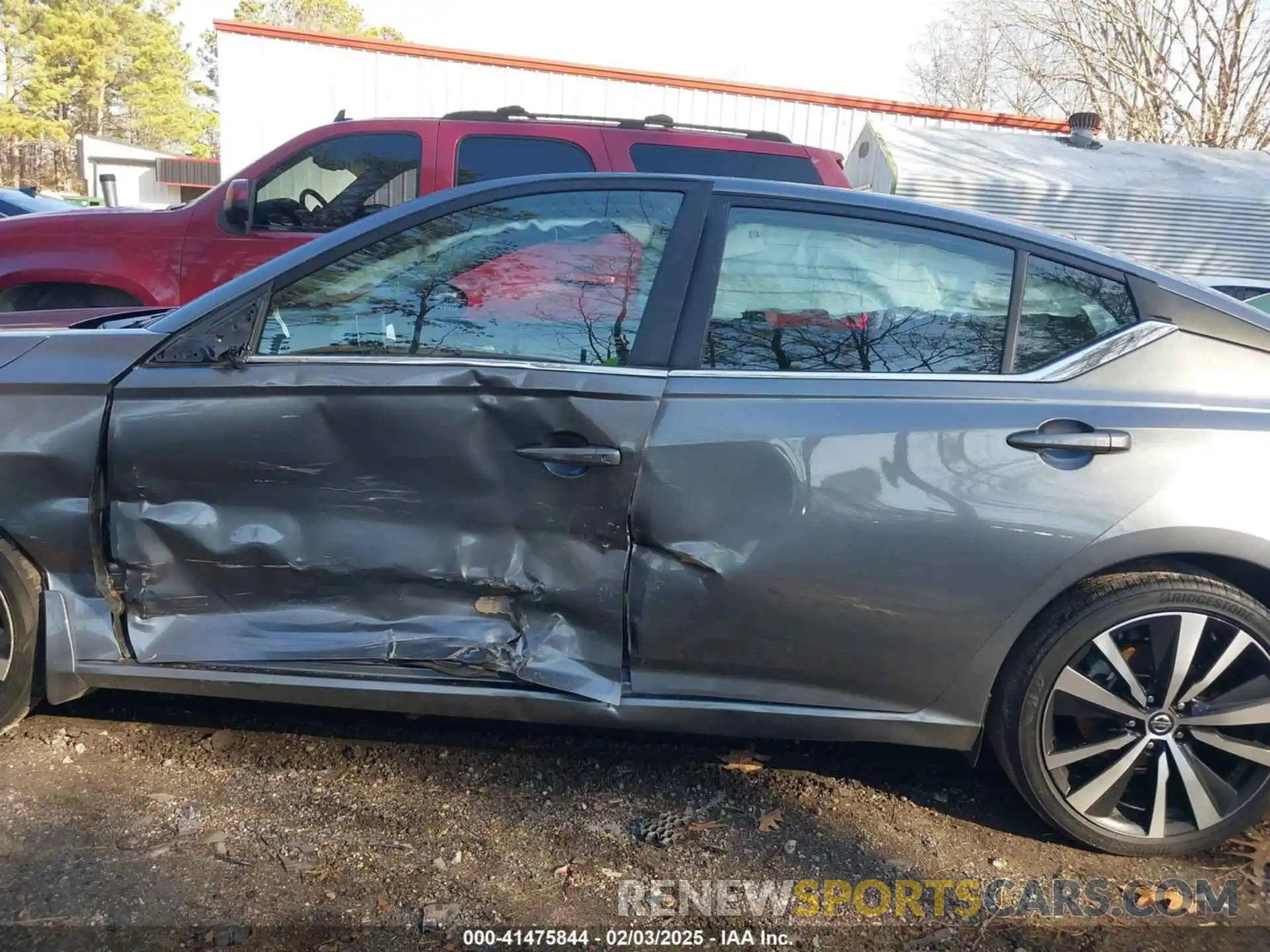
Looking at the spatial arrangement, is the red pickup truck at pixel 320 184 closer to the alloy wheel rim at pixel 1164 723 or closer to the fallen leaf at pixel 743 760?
the fallen leaf at pixel 743 760

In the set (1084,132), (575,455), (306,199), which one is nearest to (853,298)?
(575,455)

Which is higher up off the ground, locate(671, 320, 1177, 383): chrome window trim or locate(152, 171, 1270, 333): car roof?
locate(152, 171, 1270, 333): car roof

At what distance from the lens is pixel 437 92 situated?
14648 millimetres

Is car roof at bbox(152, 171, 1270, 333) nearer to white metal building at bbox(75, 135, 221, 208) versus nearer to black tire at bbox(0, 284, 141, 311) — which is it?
black tire at bbox(0, 284, 141, 311)

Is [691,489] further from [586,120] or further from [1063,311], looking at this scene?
[586,120]

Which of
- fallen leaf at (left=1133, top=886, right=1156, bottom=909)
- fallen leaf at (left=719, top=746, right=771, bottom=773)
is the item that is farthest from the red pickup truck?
fallen leaf at (left=1133, top=886, right=1156, bottom=909)

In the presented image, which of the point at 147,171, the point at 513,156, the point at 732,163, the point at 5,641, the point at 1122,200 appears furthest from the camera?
the point at 147,171

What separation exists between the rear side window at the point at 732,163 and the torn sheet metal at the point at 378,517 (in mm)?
3756

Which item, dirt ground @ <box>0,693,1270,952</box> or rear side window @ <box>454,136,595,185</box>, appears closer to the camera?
dirt ground @ <box>0,693,1270,952</box>

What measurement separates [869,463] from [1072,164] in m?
10.2

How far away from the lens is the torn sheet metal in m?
2.54

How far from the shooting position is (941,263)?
2641mm

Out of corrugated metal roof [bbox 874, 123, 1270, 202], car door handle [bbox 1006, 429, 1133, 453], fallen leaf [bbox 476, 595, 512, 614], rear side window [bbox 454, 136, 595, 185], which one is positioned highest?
corrugated metal roof [bbox 874, 123, 1270, 202]

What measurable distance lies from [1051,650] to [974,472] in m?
0.51
